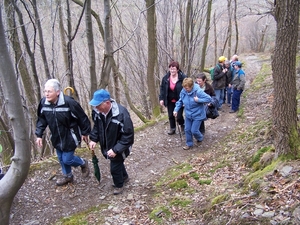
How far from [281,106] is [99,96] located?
2488 millimetres

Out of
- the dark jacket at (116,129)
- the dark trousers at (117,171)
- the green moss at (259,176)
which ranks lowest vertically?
the dark trousers at (117,171)

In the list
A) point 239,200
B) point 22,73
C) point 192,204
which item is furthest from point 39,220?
point 22,73

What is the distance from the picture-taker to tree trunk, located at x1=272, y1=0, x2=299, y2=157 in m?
3.12

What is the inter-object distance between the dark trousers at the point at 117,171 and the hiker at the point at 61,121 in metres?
0.69

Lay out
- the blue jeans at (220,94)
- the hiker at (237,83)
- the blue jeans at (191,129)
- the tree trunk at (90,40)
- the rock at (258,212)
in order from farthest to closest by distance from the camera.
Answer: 1. the blue jeans at (220,94)
2. the hiker at (237,83)
3. the blue jeans at (191,129)
4. the tree trunk at (90,40)
5. the rock at (258,212)

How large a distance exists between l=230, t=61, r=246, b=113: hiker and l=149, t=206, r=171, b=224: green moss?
5.83 m

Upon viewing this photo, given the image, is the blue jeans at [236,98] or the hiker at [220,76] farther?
the hiker at [220,76]

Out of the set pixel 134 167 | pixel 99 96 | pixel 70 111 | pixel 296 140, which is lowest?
pixel 134 167

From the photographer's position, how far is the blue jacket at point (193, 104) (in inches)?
226

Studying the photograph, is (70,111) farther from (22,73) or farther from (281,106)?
(22,73)

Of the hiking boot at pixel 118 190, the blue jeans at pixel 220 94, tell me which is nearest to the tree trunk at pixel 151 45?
the blue jeans at pixel 220 94

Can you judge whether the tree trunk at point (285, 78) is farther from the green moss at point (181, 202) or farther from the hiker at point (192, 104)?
the hiker at point (192, 104)

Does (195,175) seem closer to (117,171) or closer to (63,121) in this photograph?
(117,171)

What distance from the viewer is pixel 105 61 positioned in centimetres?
635
